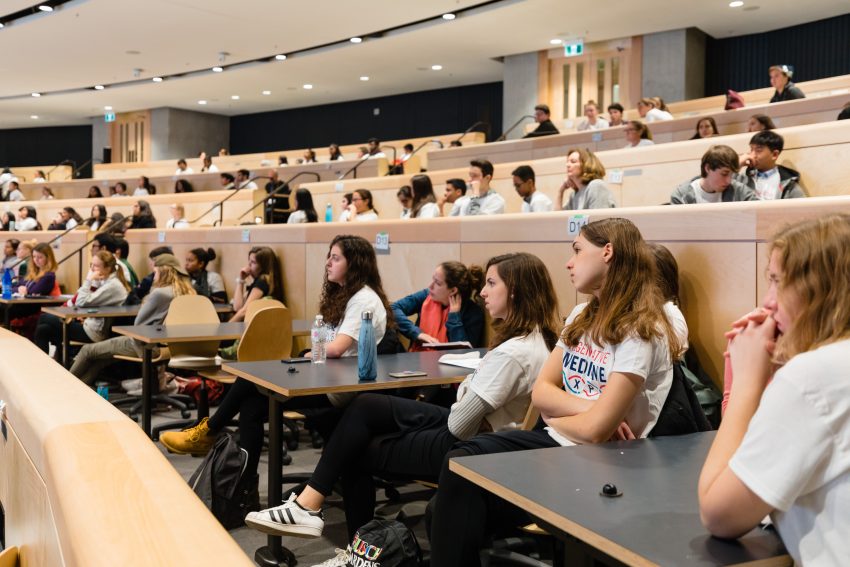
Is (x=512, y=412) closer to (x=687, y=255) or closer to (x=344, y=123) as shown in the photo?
(x=687, y=255)

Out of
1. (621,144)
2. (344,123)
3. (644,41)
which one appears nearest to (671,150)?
(621,144)

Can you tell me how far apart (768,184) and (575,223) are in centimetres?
184

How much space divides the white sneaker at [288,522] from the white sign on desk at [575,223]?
1.84 meters

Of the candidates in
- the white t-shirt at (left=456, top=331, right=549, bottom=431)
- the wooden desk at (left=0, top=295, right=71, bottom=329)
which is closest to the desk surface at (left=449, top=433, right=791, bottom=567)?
the white t-shirt at (left=456, top=331, right=549, bottom=431)

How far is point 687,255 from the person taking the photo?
3145 mm

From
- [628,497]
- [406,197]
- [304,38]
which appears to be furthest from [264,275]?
[304,38]

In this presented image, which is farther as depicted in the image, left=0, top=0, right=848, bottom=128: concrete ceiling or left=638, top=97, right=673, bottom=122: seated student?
left=0, top=0, right=848, bottom=128: concrete ceiling

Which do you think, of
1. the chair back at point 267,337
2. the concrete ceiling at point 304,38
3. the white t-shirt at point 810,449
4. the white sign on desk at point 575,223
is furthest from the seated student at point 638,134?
the white t-shirt at point 810,449

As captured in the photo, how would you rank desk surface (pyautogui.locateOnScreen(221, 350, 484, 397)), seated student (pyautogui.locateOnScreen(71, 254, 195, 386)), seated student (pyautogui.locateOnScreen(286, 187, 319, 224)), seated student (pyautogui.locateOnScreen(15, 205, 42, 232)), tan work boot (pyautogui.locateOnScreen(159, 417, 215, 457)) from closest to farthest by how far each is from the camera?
1. desk surface (pyautogui.locateOnScreen(221, 350, 484, 397))
2. tan work boot (pyautogui.locateOnScreen(159, 417, 215, 457))
3. seated student (pyautogui.locateOnScreen(71, 254, 195, 386))
4. seated student (pyautogui.locateOnScreen(286, 187, 319, 224))
5. seated student (pyautogui.locateOnScreen(15, 205, 42, 232))

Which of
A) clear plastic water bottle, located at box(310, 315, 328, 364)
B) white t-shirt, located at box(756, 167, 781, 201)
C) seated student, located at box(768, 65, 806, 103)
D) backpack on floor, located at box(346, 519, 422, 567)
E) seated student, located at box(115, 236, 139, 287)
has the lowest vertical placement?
backpack on floor, located at box(346, 519, 422, 567)

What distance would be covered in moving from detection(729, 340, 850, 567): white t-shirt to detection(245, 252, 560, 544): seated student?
4.43 ft

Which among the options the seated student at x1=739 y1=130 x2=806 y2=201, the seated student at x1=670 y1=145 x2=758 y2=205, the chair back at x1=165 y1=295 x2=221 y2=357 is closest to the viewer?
the seated student at x1=670 y1=145 x2=758 y2=205

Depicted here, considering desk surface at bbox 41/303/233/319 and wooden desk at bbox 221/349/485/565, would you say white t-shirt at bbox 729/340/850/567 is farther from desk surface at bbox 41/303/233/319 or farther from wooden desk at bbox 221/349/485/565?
desk surface at bbox 41/303/233/319

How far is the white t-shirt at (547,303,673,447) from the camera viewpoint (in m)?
2.10
